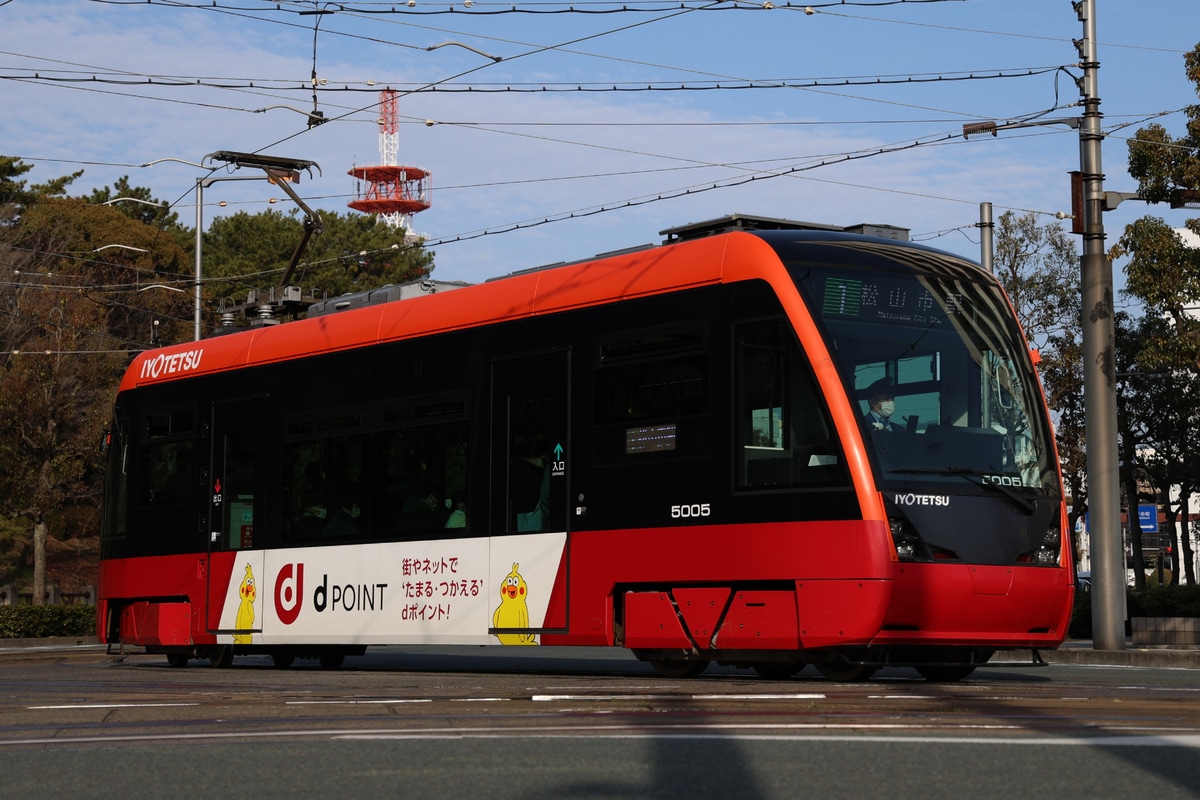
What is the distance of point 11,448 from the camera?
39.9 m

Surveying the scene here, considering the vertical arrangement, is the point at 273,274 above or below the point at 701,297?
above

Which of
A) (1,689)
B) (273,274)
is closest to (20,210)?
(273,274)

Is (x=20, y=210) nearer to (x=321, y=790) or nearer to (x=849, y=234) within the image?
(x=849, y=234)

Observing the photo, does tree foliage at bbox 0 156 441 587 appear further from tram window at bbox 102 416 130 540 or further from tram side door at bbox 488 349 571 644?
tram side door at bbox 488 349 571 644

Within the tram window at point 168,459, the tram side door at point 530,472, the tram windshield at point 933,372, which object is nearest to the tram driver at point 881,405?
the tram windshield at point 933,372

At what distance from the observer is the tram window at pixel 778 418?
1198 centimetres

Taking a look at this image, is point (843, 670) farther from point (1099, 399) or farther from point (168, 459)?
point (168, 459)

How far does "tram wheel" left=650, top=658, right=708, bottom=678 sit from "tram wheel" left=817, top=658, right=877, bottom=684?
4.00 ft

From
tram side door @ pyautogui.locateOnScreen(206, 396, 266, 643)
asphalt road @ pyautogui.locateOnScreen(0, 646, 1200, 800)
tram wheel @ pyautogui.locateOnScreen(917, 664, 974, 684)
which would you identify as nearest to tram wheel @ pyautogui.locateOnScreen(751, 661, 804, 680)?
asphalt road @ pyautogui.locateOnScreen(0, 646, 1200, 800)

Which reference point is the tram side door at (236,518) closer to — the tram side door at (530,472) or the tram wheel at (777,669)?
the tram side door at (530,472)

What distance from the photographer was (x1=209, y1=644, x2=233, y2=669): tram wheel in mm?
18250

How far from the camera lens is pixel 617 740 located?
732cm

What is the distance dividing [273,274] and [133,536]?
3886 cm

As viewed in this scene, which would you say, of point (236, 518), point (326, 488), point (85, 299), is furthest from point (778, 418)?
point (85, 299)
